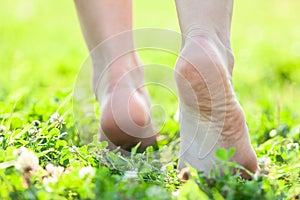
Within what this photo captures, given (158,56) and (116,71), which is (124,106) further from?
(158,56)

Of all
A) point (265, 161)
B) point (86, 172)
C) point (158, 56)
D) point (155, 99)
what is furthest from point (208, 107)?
point (158, 56)

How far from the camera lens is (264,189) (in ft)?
4.61

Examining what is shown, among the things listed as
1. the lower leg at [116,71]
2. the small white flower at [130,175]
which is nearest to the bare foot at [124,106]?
the lower leg at [116,71]

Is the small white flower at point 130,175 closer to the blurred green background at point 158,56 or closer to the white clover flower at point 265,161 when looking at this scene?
the white clover flower at point 265,161

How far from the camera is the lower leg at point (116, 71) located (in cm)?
192

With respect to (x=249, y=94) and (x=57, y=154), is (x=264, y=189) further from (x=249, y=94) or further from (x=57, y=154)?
(x=249, y=94)

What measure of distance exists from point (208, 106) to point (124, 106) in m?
0.40

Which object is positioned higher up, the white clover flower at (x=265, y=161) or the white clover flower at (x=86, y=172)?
the white clover flower at (x=86, y=172)

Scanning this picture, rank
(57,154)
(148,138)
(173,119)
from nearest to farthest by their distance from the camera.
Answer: (57,154), (148,138), (173,119)

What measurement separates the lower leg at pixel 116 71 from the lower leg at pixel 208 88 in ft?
0.96

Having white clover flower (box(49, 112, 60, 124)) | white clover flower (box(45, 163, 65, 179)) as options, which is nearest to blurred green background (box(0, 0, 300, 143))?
white clover flower (box(49, 112, 60, 124))

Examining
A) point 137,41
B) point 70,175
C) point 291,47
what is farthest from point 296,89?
point 70,175

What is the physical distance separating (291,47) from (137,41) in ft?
7.53

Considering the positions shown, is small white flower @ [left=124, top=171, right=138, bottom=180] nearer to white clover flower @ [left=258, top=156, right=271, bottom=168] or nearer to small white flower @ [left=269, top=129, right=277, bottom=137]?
white clover flower @ [left=258, top=156, right=271, bottom=168]
